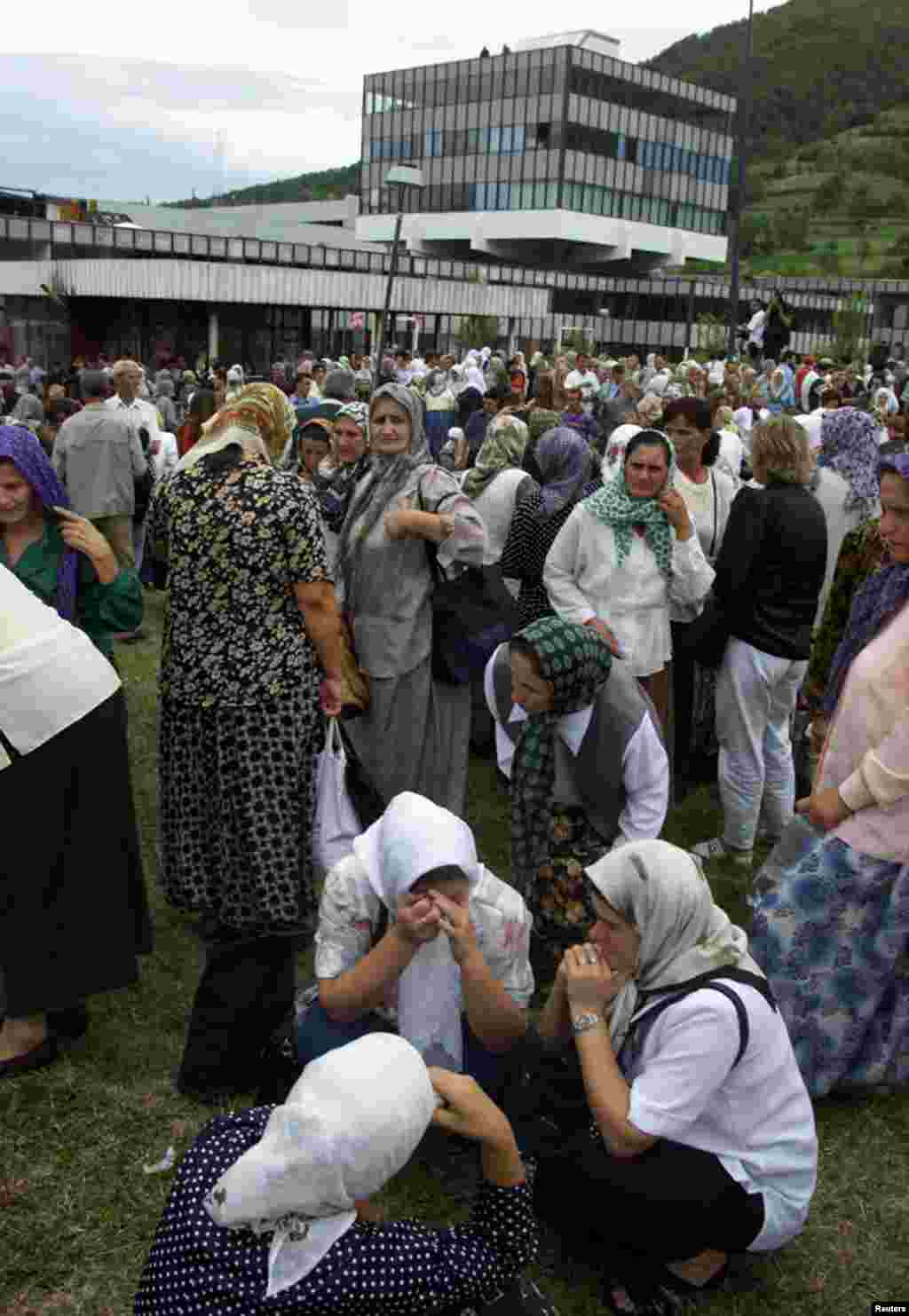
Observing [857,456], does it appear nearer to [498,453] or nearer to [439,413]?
[498,453]

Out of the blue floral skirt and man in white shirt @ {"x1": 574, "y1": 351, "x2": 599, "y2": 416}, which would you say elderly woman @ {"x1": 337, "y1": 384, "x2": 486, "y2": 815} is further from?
man in white shirt @ {"x1": 574, "y1": 351, "x2": 599, "y2": 416}

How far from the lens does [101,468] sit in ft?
A: 23.4

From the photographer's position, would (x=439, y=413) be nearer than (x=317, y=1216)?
No

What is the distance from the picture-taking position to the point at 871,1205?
324 cm

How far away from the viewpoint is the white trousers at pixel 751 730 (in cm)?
495

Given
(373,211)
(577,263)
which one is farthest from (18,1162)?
(373,211)

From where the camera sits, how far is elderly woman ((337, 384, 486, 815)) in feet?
13.9

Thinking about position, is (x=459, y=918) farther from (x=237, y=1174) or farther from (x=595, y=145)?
(x=595, y=145)

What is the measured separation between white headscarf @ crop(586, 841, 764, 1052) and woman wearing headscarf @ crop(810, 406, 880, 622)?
3.54 m

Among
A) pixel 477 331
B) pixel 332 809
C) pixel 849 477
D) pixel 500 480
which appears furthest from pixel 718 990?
pixel 477 331

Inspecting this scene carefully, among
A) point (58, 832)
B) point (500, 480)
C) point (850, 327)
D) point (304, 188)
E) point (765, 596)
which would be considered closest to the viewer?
point (58, 832)

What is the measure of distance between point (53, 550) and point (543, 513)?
8.30ft

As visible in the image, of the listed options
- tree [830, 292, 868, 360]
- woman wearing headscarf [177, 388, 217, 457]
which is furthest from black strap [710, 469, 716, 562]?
tree [830, 292, 868, 360]

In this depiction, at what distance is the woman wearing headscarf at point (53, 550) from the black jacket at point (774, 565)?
2.36 meters
